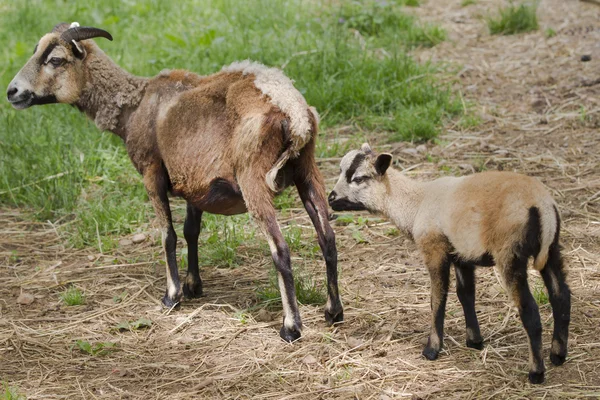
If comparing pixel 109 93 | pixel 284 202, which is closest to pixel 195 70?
pixel 284 202

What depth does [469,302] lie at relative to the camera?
488cm

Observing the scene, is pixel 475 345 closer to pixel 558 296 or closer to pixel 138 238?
pixel 558 296

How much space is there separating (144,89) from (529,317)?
325 cm

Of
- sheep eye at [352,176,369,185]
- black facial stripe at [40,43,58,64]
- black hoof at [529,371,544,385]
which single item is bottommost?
black hoof at [529,371,544,385]

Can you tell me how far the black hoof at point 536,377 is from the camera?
4418 millimetres

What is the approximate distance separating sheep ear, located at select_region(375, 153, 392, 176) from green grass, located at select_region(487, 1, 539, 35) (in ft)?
19.1

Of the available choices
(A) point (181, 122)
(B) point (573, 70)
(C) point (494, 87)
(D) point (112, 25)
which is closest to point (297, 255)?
(A) point (181, 122)

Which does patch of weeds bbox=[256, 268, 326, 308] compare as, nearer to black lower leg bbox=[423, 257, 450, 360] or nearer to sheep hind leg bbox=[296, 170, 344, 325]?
sheep hind leg bbox=[296, 170, 344, 325]

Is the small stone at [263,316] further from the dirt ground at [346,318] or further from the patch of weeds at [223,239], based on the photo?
the patch of weeds at [223,239]

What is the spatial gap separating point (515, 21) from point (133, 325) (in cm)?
676

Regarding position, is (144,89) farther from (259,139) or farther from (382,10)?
(382,10)

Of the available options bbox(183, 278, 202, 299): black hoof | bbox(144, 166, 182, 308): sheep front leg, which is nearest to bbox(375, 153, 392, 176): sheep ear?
bbox(144, 166, 182, 308): sheep front leg

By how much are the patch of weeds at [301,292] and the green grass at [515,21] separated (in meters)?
5.74

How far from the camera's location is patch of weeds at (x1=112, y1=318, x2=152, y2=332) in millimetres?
5547
